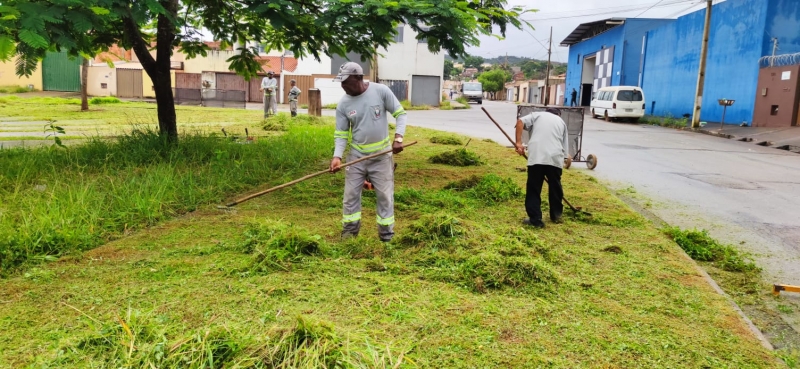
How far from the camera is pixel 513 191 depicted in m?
7.54

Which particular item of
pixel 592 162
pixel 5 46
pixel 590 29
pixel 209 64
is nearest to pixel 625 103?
pixel 592 162

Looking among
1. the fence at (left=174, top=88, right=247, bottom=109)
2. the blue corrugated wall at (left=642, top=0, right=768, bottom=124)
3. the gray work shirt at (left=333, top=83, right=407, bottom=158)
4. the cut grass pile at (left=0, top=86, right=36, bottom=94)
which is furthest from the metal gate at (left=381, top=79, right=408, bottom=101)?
the gray work shirt at (left=333, top=83, right=407, bottom=158)

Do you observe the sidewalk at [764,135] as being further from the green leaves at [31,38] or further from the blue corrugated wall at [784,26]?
the green leaves at [31,38]

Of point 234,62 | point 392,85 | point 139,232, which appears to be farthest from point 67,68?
point 139,232

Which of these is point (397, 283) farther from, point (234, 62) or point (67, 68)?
point (67, 68)

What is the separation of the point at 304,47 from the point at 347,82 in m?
4.98

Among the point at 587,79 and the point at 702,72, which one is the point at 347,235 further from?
the point at 587,79

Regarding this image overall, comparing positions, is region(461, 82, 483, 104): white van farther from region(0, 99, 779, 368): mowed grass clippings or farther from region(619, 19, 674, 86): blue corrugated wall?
region(0, 99, 779, 368): mowed grass clippings

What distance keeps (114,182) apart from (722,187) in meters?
8.75

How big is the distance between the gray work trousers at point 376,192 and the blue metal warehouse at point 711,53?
62.8 ft

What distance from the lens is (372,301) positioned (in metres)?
3.82

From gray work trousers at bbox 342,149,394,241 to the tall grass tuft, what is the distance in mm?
2066

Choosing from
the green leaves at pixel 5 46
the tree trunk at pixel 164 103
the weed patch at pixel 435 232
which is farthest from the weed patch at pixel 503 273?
the tree trunk at pixel 164 103

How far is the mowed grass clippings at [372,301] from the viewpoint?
2971mm
